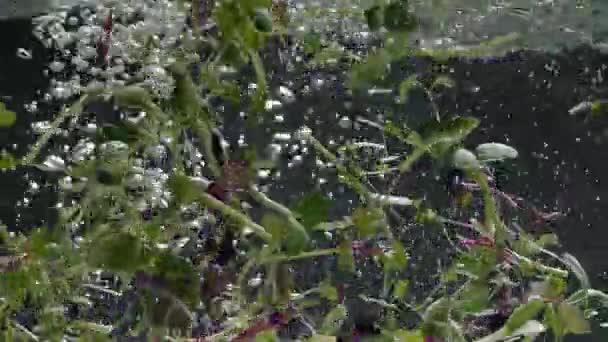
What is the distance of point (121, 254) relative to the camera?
308mm

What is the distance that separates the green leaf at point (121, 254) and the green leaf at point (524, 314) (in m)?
0.15

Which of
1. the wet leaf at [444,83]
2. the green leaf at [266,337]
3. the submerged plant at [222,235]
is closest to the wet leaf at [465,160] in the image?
the submerged plant at [222,235]

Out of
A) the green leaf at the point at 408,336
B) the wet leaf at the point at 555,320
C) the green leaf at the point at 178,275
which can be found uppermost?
the green leaf at the point at 178,275

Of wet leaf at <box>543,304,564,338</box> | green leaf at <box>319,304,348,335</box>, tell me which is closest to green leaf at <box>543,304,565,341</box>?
wet leaf at <box>543,304,564,338</box>

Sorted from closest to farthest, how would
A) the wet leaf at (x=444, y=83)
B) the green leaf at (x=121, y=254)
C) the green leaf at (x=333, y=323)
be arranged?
the green leaf at (x=121, y=254), the green leaf at (x=333, y=323), the wet leaf at (x=444, y=83)

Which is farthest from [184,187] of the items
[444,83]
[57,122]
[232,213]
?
[444,83]

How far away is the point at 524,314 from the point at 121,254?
0.53 ft

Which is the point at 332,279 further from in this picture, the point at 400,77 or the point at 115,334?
the point at 400,77

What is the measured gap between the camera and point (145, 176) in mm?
419

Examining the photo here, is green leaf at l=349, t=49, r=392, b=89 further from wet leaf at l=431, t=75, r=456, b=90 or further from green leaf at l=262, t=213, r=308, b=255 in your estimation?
wet leaf at l=431, t=75, r=456, b=90

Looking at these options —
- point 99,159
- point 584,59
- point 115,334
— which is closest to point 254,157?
point 99,159

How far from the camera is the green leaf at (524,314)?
359 mm

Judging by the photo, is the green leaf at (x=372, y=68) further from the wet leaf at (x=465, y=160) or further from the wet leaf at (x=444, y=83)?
the wet leaf at (x=444, y=83)

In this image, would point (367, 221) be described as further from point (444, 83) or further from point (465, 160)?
point (444, 83)
